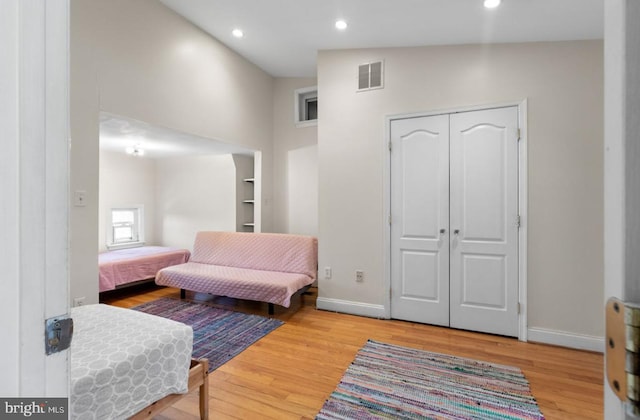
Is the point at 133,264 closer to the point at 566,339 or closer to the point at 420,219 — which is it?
the point at 420,219

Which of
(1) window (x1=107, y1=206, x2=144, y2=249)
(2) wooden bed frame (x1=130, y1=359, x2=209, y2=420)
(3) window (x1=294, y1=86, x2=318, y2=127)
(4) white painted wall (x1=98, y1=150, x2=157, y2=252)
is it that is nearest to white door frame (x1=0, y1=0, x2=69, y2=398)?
(2) wooden bed frame (x1=130, y1=359, x2=209, y2=420)

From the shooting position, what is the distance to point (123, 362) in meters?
1.29

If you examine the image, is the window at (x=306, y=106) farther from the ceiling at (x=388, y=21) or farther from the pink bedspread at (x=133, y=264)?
the pink bedspread at (x=133, y=264)

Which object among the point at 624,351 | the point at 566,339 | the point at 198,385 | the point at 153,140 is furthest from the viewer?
the point at 153,140

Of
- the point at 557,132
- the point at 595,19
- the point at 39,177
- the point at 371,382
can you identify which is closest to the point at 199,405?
the point at 371,382

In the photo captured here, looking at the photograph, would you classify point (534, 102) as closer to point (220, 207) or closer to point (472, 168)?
point (472, 168)

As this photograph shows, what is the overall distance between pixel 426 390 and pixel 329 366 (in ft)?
2.29

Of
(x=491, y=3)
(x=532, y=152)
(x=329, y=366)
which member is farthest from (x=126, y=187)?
(x=532, y=152)

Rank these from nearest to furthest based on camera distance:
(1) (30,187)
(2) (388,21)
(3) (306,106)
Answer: (1) (30,187) → (2) (388,21) → (3) (306,106)

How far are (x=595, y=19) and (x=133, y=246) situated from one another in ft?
21.3

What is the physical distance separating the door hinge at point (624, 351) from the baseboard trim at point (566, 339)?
2.94 meters

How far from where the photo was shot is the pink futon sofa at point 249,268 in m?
3.31

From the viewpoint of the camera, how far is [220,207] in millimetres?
5051

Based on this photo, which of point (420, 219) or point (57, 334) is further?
point (420, 219)
